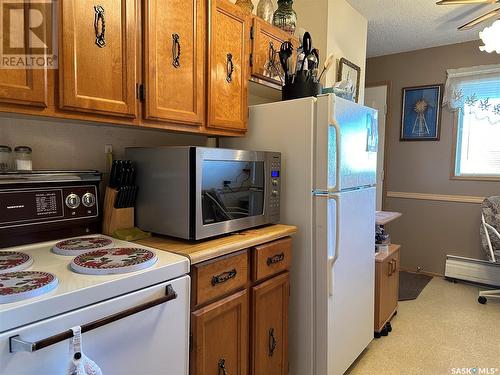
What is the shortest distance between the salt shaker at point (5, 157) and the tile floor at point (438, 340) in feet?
6.88

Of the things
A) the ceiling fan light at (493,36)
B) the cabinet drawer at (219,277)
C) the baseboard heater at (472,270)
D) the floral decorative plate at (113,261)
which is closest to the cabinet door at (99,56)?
the floral decorative plate at (113,261)

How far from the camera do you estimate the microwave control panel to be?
5.73ft

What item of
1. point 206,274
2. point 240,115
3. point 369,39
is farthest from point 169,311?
point 369,39

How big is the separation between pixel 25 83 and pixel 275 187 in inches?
45.0

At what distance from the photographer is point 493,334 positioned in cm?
253

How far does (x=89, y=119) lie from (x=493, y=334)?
3030 mm

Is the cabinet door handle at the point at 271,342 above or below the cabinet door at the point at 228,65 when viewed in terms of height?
below

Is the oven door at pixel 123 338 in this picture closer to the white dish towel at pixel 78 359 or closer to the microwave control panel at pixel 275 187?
the white dish towel at pixel 78 359

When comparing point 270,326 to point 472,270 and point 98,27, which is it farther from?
point 472,270

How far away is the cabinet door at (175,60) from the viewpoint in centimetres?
137

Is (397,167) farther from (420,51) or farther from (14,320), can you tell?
(14,320)

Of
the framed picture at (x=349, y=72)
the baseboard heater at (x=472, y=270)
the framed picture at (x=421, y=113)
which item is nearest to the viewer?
the framed picture at (x=349, y=72)

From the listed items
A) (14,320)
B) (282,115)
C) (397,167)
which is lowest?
(14,320)

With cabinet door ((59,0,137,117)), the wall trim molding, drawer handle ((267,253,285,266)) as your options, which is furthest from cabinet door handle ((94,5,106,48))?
the wall trim molding
